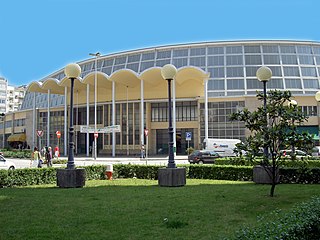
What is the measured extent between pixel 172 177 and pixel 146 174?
4731mm

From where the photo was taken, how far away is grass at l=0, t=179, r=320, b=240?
714cm

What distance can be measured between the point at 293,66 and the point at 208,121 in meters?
15.5

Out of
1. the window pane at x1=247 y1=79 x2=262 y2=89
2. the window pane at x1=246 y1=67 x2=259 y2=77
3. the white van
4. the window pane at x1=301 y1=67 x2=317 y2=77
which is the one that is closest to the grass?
the white van

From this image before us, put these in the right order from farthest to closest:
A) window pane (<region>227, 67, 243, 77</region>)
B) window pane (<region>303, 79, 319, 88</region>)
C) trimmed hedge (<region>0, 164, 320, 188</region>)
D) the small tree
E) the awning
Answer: the awning < window pane (<region>227, 67, 243, 77</region>) < window pane (<region>303, 79, 319, 88</region>) < trimmed hedge (<region>0, 164, 320, 188</region>) < the small tree

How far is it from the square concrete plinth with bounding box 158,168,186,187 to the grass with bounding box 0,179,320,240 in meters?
1.62

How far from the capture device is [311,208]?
6.12 metres

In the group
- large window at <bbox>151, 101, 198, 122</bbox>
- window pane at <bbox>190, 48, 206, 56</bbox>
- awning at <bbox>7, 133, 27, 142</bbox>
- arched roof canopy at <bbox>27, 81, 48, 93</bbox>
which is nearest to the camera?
large window at <bbox>151, 101, 198, 122</bbox>

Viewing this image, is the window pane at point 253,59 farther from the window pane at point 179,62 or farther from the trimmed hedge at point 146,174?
the trimmed hedge at point 146,174

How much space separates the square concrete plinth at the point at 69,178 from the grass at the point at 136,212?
4.60ft

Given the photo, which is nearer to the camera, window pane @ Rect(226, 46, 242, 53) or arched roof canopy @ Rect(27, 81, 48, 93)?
window pane @ Rect(226, 46, 242, 53)

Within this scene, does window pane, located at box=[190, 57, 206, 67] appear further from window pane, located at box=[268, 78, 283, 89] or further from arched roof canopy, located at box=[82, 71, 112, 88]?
arched roof canopy, located at box=[82, 71, 112, 88]

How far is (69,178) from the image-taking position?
1507 centimetres

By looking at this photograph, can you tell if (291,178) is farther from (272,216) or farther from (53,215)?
(53,215)

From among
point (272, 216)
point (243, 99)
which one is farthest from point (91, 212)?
point (243, 99)
